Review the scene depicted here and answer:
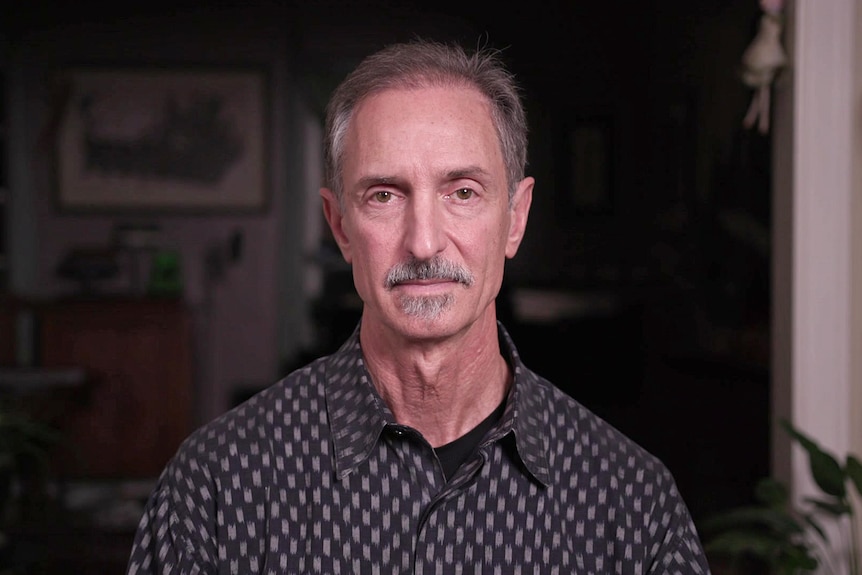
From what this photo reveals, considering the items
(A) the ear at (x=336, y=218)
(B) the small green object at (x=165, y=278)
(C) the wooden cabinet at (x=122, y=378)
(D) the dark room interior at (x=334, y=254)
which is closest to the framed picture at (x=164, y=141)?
(D) the dark room interior at (x=334, y=254)

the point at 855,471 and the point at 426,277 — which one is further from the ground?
the point at 426,277

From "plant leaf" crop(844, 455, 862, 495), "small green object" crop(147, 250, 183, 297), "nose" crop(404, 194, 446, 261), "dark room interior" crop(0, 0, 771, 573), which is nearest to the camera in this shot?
"nose" crop(404, 194, 446, 261)

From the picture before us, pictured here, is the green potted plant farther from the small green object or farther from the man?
the small green object

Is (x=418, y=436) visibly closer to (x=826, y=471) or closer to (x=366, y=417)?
(x=366, y=417)

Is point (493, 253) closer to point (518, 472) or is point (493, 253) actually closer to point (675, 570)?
point (518, 472)

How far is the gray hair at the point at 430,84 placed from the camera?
3.65 ft

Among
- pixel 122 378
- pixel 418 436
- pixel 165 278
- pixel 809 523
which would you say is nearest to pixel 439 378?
pixel 418 436

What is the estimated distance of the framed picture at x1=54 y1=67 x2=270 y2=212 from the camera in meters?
5.49

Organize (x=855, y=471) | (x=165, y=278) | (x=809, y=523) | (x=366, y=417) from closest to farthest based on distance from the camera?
(x=366, y=417), (x=855, y=471), (x=809, y=523), (x=165, y=278)

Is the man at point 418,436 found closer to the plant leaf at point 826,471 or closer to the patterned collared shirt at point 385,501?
the patterned collared shirt at point 385,501

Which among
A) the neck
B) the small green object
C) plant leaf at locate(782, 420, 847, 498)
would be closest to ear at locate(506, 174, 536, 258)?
the neck

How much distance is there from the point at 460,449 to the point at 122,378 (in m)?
4.02

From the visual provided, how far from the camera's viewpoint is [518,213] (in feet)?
4.14

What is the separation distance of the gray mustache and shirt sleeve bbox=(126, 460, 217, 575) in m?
0.35
